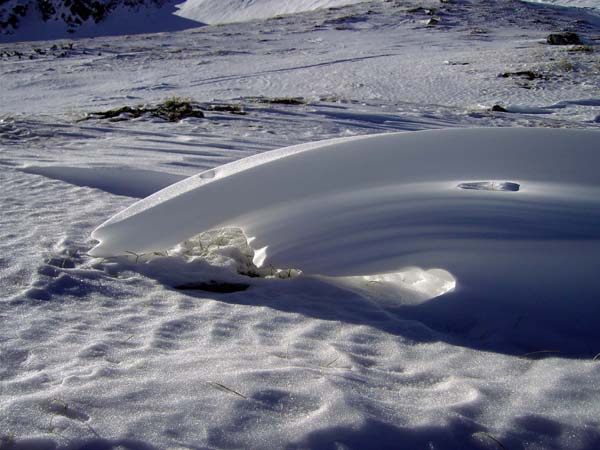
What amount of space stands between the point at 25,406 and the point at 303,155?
76.3 inches

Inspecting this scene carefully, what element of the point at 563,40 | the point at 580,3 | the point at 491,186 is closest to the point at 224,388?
the point at 491,186

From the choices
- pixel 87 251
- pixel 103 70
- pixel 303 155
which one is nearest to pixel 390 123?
pixel 303 155

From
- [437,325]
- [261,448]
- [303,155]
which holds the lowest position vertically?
[437,325]

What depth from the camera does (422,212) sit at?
2.73 metres

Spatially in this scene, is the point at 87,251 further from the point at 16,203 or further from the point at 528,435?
the point at 528,435

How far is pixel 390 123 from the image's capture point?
786 centimetres

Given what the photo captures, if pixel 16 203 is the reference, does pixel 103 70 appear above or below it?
above

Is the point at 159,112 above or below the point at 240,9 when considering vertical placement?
below

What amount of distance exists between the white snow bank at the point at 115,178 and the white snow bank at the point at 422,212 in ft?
4.42

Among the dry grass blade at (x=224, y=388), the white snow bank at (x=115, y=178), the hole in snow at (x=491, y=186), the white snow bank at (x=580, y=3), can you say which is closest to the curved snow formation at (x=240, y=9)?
the white snow bank at (x=580, y=3)

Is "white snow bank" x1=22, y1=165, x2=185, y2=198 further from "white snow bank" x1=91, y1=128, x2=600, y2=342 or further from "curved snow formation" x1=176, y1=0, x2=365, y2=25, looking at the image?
"curved snow formation" x1=176, y1=0, x2=365, y2=25

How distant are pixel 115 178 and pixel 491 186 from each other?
3.09 m

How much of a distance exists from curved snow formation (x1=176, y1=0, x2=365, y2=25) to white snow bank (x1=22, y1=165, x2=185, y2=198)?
106 feet

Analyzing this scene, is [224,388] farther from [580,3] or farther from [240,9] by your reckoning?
[580,3]
